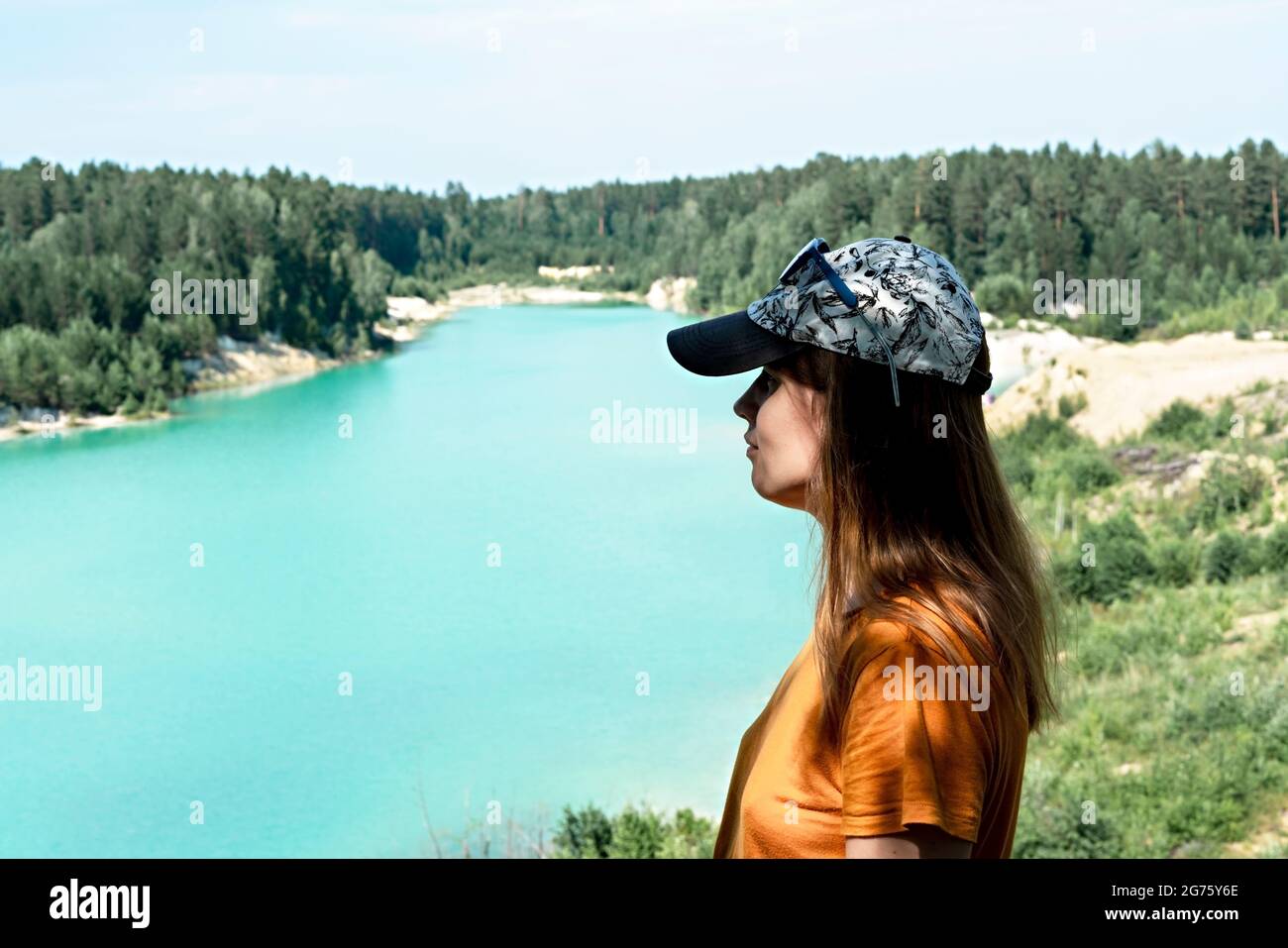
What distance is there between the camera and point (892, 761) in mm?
1308

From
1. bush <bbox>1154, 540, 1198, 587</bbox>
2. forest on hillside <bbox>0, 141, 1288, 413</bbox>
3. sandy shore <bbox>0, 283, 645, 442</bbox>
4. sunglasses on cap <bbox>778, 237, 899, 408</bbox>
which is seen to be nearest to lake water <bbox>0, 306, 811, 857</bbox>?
sandy shore <bbox>0, 283, 645, 442</bbox>

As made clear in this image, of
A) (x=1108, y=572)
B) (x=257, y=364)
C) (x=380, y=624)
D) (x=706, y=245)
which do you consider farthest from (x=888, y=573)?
(x=706, y=245)

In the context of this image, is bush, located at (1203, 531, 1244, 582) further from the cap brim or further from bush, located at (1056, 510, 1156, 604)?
the cap brim

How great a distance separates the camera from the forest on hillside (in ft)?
116

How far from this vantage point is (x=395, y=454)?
29422 millimetres

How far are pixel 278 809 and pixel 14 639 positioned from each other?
289 inches

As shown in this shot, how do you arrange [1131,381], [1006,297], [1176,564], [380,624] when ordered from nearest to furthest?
[1176,564]
[380,624]
[1131,381]
[1006,297]

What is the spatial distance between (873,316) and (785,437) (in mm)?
176

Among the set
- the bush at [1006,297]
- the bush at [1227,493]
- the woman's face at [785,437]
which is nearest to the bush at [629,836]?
the woman's face at [785,437]

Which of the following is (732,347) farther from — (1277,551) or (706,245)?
(706,245)

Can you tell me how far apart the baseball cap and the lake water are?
32.1ft

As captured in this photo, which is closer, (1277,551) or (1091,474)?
(1277,551)

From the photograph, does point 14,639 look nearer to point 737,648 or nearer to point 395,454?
point 737,648

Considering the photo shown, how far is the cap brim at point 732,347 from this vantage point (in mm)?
1529
